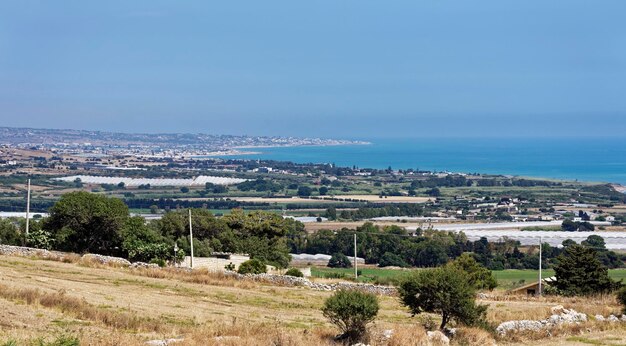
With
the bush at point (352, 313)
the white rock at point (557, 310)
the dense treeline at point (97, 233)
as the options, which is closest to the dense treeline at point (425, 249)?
the dense treeline at point (97, 233)

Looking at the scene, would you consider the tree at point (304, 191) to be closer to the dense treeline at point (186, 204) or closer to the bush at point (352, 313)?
the dense treeline at point (186, 204)

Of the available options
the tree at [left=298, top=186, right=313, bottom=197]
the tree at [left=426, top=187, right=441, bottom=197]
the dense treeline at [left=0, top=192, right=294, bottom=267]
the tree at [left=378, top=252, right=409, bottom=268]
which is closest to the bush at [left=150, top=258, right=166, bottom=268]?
the dense treeline at [left=0, top=192, right=294, bottom=267]

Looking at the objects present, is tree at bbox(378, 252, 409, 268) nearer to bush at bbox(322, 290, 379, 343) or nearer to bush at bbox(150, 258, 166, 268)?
bush at bbox(150, 258, 166, 268)

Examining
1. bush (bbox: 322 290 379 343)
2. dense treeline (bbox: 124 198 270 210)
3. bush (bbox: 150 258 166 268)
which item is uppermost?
bush (bbox: 322 290 379 343)

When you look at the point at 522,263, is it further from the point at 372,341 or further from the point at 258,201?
the point at 258,201

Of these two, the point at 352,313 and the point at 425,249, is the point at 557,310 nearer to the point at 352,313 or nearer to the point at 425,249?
the point at 352,313

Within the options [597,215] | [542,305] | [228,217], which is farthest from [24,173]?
[542,305]

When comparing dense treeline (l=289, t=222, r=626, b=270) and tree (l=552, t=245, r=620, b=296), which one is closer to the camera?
tree (l=552, t=245, r=620, b=296)
